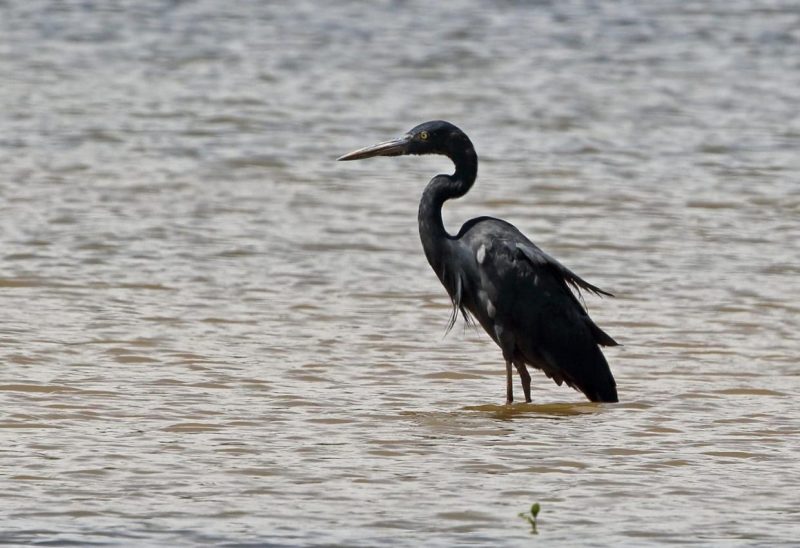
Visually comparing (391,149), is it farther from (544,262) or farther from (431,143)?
(544,262)

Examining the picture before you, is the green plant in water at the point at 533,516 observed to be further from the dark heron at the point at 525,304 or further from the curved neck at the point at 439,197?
the curved neck at the point at 439,197

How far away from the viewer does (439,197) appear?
9.20m

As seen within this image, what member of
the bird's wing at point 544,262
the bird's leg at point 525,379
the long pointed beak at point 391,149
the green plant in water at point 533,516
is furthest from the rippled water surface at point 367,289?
the long pointed beak at point 391,149

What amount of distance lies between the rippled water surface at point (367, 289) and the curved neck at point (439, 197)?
73cm

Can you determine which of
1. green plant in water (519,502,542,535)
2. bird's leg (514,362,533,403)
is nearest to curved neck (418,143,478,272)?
bird's leg (514,362,533,403)

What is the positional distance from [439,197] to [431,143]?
326 millimetres

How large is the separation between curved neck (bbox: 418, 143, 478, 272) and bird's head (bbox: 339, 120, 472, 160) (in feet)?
0.11

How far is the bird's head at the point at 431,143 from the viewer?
30.5ft

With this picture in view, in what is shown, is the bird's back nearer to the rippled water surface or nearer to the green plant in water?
the rippled water surface

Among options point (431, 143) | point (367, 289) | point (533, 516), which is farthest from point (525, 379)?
point (367, 289)

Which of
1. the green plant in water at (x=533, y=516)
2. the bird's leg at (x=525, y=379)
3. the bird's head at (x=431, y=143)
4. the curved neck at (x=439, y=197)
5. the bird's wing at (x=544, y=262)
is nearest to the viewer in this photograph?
the green plant in water at (x=533, y=516)

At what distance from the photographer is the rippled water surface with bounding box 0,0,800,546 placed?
22.9 feet

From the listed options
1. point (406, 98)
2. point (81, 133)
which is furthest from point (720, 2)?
point (81, 133)

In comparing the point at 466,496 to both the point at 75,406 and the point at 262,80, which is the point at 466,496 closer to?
the point at 75,406
